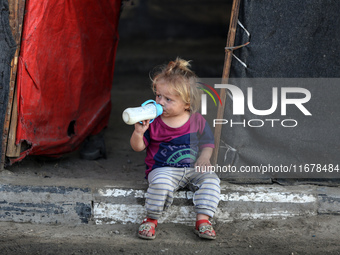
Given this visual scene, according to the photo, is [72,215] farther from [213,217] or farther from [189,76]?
[189,76]

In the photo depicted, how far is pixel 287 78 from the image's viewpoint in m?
3.40

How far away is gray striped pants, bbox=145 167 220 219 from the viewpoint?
3156 millimetres

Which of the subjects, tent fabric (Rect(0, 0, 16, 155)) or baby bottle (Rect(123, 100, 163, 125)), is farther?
tent fabric (Rect(0, 0, 16, 155))

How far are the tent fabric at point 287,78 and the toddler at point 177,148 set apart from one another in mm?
273

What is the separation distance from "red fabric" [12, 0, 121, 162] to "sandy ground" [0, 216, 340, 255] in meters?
0.72

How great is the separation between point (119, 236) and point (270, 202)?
3.57ft

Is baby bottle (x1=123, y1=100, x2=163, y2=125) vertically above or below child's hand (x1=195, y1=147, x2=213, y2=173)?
above

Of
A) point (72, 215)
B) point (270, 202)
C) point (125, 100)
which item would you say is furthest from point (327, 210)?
point (125, 100)

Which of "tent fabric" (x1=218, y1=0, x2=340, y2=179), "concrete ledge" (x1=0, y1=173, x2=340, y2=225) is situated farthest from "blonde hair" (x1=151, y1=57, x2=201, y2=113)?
"concrete ledge" (x1=0, y1=173, x2=340, y2=225)

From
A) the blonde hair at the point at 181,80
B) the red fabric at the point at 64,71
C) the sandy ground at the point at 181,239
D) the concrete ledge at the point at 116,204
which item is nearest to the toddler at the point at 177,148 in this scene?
the blonde hair at the point at 181,80

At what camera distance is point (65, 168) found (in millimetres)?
4105

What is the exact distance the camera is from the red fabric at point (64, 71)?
11.5 ft

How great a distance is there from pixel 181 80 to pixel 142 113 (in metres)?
0.41

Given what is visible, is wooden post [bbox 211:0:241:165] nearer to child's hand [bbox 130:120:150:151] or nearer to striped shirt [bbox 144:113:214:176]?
striped shirt [bbox 144:113:214:176]
